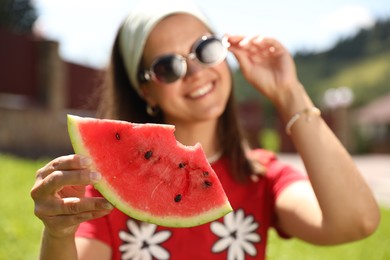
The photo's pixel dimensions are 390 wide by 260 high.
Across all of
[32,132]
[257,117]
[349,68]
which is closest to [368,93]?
[349,68]

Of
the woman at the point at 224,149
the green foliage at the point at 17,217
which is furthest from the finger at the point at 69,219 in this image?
the green foliage at the point at 17,217

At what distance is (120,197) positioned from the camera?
4.47ft

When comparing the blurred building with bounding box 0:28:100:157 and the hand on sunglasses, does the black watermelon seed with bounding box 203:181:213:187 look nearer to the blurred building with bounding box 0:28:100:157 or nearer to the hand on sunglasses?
the hand on sunglasses

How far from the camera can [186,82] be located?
2076mm

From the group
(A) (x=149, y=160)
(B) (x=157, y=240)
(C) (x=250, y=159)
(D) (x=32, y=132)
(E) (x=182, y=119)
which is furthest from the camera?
(D) (x=32, y=132)

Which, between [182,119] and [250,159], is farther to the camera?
[250,159]

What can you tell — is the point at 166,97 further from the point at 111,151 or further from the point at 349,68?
the point at 349,68

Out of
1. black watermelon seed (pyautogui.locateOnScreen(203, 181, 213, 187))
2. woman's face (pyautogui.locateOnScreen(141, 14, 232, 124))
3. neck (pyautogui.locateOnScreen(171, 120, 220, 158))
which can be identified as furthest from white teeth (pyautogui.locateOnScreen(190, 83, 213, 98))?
black watermelon seed (pyautogui.locateOnScreen(203, 181, 213, 187))

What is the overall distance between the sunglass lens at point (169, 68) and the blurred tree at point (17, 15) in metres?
26.2

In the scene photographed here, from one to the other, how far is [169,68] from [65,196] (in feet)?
2.49

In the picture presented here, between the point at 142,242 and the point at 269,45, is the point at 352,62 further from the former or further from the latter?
the point at 142,242

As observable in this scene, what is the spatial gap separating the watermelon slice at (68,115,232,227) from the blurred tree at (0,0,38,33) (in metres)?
26.7

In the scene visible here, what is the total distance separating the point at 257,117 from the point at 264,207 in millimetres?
17103

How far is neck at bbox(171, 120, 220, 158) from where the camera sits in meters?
2.17
